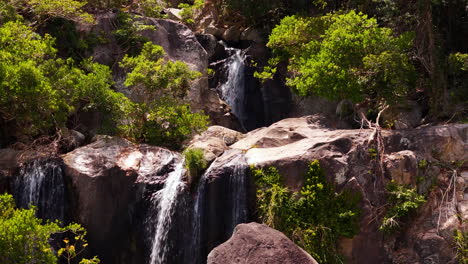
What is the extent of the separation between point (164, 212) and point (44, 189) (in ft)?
13.3

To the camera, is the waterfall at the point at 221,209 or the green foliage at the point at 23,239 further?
the waterfall at the point at 221,209

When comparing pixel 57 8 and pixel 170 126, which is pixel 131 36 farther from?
pixel 170 126

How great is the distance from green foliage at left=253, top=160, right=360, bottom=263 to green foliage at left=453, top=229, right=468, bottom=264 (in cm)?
278

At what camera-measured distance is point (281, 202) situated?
1642cm

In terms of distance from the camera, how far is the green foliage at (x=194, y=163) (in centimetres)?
1745

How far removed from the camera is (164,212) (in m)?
17.4

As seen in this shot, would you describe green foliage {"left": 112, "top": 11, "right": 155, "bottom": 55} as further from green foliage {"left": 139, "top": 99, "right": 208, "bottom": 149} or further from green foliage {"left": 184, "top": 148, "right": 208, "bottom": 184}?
green foliage {"left": 184, "top": 148, "right": 208, "bottom": 184}

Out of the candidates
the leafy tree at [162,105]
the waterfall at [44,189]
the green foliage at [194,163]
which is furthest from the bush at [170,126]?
the waterfall at [44,189]

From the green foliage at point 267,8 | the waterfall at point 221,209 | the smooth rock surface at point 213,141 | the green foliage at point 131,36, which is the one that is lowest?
the waterfall at point 221,209

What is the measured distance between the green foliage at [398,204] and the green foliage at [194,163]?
5.74 meters

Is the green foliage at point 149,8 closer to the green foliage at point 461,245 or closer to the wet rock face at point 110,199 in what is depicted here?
the wet rock face at point 110,199

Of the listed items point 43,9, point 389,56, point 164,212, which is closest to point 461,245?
point 389,56

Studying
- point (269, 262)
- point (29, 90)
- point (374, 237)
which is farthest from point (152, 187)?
point (269, 262)

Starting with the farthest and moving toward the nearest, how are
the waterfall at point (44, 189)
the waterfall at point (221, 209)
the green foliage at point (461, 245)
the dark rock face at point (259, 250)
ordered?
the waterfall at point (44, 189) < the waterfall at point (221, 209) < the green foliage at point (461, 245) < the dark rock face at point (259, 250)
